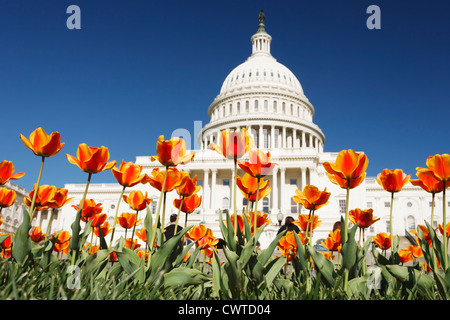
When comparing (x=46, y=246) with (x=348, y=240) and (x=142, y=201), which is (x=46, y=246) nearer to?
(x=142, y=201)

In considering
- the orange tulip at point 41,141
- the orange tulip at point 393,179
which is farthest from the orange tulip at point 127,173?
the orange tulip at point 393,179

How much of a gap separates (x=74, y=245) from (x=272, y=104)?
8029 centimetres

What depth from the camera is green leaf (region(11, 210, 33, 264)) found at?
3087mm

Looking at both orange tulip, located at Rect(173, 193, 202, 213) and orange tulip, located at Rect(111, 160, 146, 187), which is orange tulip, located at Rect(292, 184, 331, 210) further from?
orange tulip, located at Rect(111, 160, 146, 187)

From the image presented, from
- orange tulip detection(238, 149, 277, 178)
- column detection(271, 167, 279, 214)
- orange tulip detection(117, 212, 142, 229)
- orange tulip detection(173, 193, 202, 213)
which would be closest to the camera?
orange tulip detection(238, 149, 277, 178)

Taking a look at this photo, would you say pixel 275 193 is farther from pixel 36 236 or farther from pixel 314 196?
pixel 314 196

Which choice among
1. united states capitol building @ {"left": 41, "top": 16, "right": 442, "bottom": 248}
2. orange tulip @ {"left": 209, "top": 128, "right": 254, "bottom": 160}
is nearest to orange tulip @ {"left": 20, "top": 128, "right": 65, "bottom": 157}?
orange tulip @ {"left": 209, "top": 128, "right": 254, "bottom": 160}

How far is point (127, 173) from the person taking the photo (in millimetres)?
3570

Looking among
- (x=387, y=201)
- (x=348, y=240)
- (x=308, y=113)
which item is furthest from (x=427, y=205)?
(x=348, y=240)

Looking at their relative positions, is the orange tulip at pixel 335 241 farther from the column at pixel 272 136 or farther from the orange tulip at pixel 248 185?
the column at pixel 272 136

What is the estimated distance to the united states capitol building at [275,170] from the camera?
2183 inches

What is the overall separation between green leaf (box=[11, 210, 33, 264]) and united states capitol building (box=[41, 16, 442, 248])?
32.7 m

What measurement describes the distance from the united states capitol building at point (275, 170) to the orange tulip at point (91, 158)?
32587 mm
